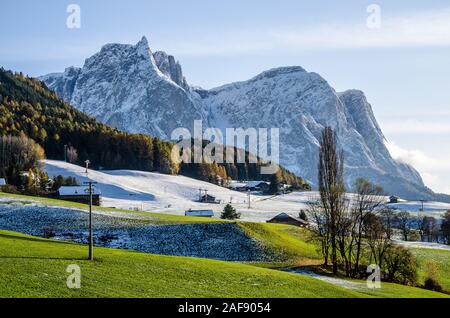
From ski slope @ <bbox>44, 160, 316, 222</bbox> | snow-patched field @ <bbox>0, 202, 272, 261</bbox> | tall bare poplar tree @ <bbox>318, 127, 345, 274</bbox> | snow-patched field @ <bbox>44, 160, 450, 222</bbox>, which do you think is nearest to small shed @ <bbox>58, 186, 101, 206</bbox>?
snow-patched field @ <bbox>44, 160, 450, 222</bbox>

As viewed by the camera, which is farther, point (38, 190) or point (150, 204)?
point (150, 204)

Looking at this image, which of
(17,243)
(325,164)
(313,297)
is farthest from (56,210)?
(313,297)

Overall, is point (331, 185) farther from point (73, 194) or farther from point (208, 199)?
point (208, 199)

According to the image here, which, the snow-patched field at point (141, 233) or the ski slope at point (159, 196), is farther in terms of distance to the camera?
the ski slope at point (159, 196)

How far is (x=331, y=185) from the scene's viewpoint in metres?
57.2

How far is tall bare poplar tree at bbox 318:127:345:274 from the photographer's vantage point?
57.0 meters

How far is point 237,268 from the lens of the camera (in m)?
44.7

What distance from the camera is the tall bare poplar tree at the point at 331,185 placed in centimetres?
5697

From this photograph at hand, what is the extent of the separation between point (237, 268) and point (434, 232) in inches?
4262

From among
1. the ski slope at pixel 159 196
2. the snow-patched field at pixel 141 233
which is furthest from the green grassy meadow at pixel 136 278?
the ski slope at pixel 159 196

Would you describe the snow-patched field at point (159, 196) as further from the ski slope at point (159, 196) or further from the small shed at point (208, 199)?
the small shed at point (208, 199)
